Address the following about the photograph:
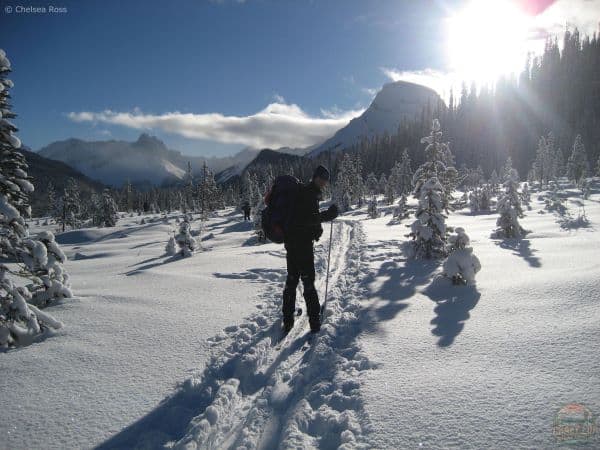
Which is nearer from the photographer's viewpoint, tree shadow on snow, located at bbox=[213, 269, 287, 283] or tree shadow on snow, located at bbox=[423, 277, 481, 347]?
tree shadow on snow, located at bbox=[423, 277, 481, 347]

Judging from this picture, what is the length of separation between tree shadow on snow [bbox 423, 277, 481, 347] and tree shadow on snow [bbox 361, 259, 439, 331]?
51 centimetres

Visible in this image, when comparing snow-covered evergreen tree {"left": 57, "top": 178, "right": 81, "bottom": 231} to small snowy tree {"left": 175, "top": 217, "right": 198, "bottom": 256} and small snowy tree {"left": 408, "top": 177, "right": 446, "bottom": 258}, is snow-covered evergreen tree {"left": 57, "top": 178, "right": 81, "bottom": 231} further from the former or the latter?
small snowy tree {"left": 408, "top": 177, "right": 446, "bottom": 258}

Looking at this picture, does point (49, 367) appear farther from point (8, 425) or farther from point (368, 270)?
point (368, 270)

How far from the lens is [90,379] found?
3543 mm

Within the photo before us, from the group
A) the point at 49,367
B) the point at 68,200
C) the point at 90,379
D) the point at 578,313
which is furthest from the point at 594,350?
the point at 68,200

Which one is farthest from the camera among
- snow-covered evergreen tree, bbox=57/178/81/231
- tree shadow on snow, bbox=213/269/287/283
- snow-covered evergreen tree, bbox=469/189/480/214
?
snow-covered evergreen tree, bbox=57/178/81/231

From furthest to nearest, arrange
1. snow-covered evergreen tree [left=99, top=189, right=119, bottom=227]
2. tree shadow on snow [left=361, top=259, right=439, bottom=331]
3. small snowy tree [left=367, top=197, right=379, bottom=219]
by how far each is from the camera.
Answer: snow-covered evergreen tree [left=99, top=189, right=119, bottom=227] < small snowy tree [left=367, top=197, right=379, bottom=219] < tree shadow on snow [left=361, top=259, right=439, bottom=331]

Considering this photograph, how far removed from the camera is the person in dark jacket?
4883 mm

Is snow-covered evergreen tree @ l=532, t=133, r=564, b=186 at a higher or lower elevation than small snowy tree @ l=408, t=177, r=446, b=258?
higher

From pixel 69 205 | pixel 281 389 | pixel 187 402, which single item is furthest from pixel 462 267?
pixel 69 205

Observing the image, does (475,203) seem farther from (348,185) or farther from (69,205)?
(69,205)

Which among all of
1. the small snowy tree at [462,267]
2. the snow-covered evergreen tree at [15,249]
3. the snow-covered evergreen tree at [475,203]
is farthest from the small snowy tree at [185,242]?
the snow-covered evergreen tree at [475,203]

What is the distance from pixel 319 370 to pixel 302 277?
1.52 meters

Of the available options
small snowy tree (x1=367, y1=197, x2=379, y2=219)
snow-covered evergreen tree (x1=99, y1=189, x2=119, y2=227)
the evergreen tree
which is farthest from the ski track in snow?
the evergreen tree
